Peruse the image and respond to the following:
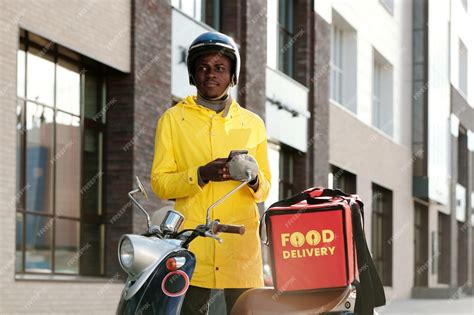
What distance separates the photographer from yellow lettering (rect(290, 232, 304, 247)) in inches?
157

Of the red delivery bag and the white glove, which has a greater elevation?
the white glove

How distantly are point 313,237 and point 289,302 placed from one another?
26 centimetres

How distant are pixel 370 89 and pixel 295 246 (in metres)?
25.5

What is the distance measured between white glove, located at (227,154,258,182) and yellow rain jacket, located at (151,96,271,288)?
0.29m

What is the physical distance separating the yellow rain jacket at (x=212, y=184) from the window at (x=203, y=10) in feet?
39.4

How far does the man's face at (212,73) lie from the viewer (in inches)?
163

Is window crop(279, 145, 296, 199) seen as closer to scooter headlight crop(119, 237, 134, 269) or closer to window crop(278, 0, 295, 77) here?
window crop(278, 0, 295, 77)

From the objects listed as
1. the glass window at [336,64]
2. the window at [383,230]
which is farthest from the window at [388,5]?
the window at [383,230]

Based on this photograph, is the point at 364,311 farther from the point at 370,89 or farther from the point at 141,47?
the point at 370,89

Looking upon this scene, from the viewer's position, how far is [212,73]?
4.14m

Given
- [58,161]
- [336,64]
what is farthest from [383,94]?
[58,161]
